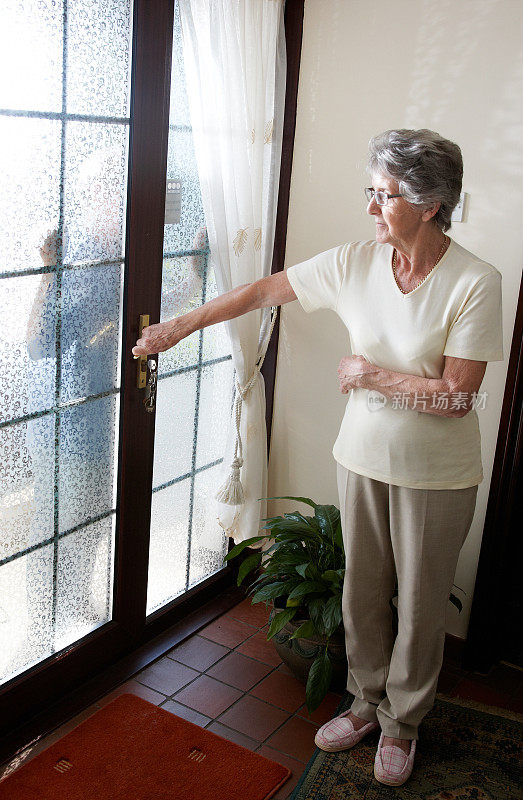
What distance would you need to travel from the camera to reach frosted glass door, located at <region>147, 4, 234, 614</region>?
2625mm

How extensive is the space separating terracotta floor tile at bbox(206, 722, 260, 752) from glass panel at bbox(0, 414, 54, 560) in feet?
2.51

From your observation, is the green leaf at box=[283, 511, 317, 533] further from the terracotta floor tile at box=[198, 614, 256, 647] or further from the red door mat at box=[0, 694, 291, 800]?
the red door mat at box=[0, 694, 291, 800]

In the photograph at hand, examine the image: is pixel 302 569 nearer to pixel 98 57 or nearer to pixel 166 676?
pixel 166 676

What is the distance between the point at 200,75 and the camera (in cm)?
254

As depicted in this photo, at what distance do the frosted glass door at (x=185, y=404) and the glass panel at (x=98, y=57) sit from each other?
0.80 ft

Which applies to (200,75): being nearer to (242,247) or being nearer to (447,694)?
(242,247)

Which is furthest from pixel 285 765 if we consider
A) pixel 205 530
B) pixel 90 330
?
pixel 90 330

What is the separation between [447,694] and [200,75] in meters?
2.17

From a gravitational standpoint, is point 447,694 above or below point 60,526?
below

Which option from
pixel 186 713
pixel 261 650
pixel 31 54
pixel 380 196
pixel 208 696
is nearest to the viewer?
pixel 31 54

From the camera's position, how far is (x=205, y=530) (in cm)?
318

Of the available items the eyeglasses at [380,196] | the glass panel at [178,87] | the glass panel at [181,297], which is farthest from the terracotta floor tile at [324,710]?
the glass panel at [178,87]

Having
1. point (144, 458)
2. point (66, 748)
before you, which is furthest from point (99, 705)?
point (144, 458)

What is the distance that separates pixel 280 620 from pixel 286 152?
1647 mm
